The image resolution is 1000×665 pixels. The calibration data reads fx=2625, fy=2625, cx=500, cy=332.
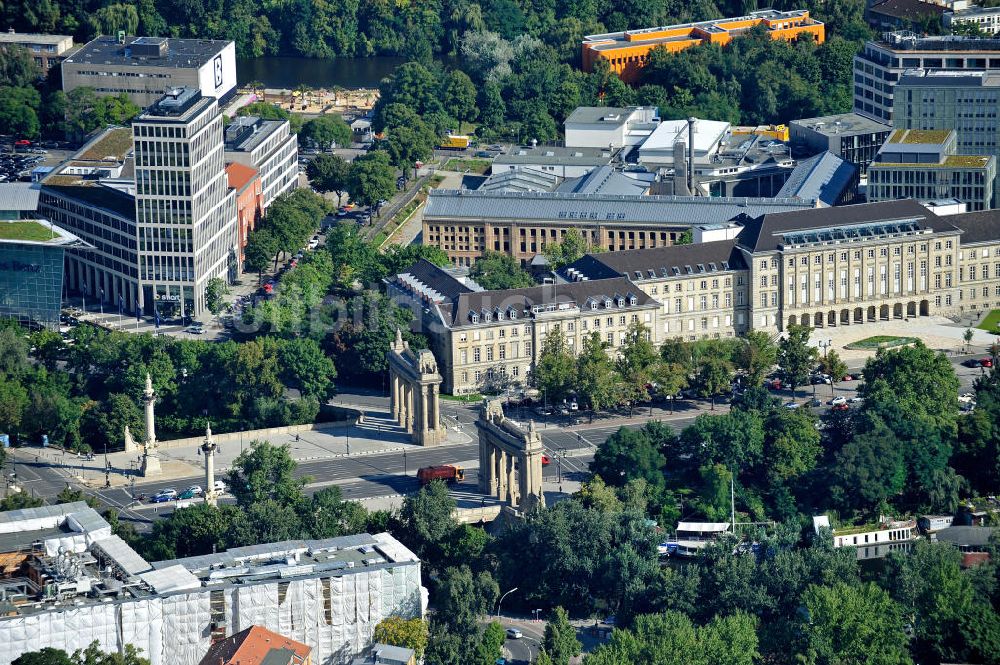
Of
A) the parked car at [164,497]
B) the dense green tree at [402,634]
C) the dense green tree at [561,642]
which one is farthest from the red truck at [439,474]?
the dense green tree at [402,634]

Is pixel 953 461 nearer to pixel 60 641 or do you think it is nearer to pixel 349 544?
pixel 349 544

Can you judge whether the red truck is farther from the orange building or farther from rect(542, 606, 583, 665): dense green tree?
the orange building

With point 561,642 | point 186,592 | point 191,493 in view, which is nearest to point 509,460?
point 191,493

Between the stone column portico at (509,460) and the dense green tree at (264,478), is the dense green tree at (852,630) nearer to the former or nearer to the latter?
the stone column portico at (509,460)

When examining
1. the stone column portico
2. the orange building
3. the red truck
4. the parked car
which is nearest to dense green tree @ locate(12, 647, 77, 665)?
the orange building

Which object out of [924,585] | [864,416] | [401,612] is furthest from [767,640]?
[864,416]
